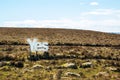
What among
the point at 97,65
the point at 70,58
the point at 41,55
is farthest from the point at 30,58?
the point at 97,65

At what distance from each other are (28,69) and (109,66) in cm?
890

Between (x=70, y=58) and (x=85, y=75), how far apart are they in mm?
10546

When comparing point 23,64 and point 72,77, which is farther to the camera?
point 23,64

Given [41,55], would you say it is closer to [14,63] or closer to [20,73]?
[14,63]

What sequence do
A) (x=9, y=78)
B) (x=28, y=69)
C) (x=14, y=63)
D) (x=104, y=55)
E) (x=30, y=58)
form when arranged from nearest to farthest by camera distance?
1. (x=9, y=78)
2. (x=28, y=69)
3. (x=14, y=63)
4. (x=30, y=58)
5. (x=104, y=55)

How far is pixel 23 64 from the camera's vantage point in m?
31.5

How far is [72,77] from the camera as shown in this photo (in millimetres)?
25438

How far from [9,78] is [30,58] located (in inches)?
427

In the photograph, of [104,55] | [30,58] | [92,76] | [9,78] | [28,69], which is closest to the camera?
[9,78]

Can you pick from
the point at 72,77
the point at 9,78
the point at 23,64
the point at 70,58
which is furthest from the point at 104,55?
the point at 9,78

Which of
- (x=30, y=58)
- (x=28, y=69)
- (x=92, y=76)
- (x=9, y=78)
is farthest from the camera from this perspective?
(x=30, y=58)

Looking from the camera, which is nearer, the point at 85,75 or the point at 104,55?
the point at 85,75

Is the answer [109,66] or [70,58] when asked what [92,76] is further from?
[70,58]

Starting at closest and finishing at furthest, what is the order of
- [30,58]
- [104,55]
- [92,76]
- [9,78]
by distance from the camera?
[9,78] < [92,76] < [30,58] < [104,55]
